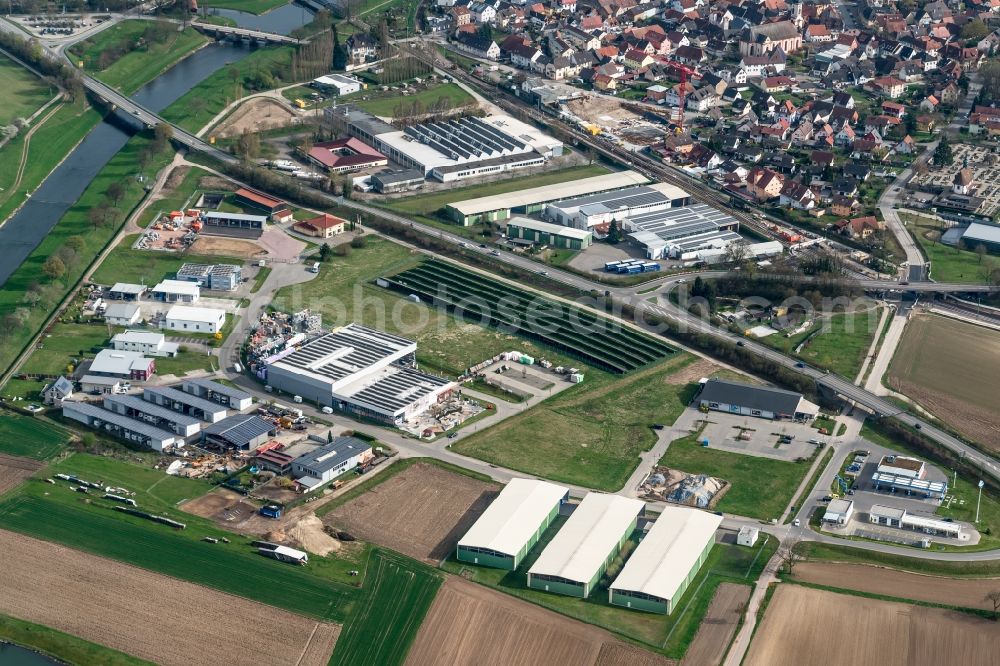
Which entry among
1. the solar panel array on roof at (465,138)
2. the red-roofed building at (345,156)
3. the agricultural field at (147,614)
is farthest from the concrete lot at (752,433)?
the red-roofed building at (345,156)

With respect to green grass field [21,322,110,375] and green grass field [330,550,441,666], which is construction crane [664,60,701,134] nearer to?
green grass field [21,322,110,375]

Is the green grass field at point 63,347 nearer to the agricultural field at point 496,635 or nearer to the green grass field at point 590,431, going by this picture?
the green grass field at point 590,431

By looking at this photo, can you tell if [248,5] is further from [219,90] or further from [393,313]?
[393,313]

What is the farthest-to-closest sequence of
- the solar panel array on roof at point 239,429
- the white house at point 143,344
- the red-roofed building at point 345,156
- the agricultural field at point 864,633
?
the red-roofed building at point 345,156 → the white house at point 143,344 → the solar panel array on roof at point 239,429 → the agricultural field at point 864,633

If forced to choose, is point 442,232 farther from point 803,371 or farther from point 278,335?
point 803,371

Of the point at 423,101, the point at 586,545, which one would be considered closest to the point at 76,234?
the point at 423,101

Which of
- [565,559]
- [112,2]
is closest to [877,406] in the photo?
[565,559]
